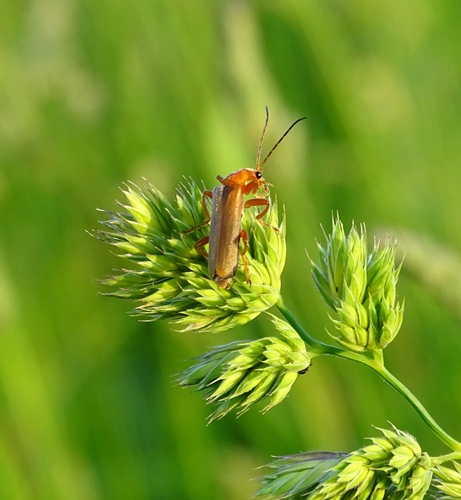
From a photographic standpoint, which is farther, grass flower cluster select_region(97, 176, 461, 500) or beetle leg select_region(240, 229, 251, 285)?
beetle leg select_region(240, 229, 251, 285)

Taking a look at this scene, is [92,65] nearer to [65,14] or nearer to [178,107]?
[65,14]

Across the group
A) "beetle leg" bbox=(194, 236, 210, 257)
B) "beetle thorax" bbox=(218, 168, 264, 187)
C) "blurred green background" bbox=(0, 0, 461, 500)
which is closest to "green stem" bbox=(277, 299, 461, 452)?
"beetle leg" bbox=(194, 236, 210, 257)

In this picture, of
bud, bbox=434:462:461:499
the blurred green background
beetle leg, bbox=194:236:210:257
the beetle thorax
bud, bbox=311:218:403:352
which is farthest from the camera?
the blurred green background

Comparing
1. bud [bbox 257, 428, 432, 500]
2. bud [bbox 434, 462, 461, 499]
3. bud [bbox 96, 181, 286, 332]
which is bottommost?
bud [bbox 434, 462, 461, 499]

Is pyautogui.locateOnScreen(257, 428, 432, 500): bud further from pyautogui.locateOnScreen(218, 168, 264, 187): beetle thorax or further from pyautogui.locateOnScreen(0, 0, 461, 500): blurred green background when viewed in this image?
pyautogui.locateOnScreen(0, 0, 461, 500): blurred green background

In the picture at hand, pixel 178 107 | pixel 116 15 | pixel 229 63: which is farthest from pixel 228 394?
pixel 116 15

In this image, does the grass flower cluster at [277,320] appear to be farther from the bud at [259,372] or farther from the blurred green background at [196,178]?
the blurred green background at [196,178]

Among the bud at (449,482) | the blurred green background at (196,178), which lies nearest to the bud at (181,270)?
the bud at (449,482)
